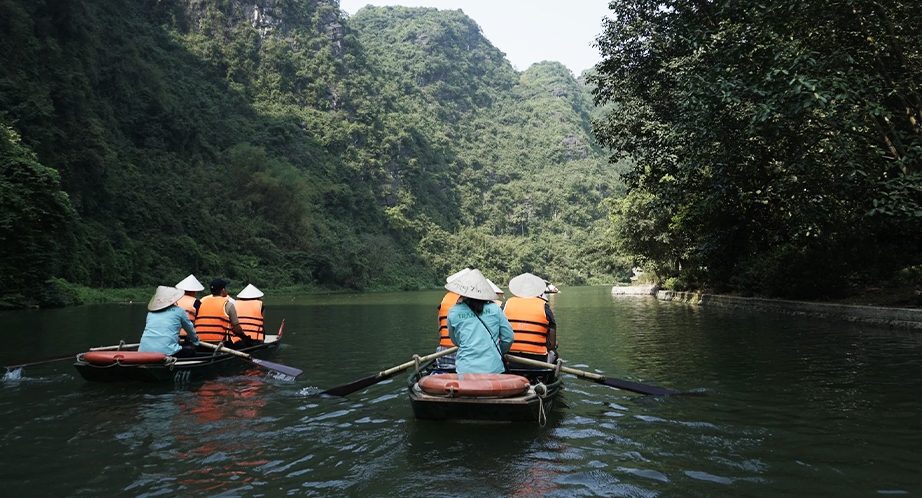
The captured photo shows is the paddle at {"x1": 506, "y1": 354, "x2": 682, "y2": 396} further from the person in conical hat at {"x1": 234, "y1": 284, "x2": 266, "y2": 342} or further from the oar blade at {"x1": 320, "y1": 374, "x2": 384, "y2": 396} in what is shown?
the person in conical hat at {"x1": 234, "y1": 284, "x2": 266, "y2": 342}

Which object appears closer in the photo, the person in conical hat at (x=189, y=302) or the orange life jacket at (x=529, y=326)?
the orange life jacket at (x=529, y=326)

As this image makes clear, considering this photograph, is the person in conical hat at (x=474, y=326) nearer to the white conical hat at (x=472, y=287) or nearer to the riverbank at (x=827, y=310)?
the white conical hat at (x=472, y=287)

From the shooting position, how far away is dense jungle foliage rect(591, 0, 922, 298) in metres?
12.4

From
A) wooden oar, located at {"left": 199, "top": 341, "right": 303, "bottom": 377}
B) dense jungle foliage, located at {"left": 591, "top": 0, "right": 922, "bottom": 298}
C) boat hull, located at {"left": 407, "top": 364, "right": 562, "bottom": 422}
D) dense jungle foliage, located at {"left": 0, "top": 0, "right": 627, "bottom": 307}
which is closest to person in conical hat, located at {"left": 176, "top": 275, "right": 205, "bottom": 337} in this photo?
wooden oar, located at {"left": 199, "top": 341, "right": 303, "bottom": 377}

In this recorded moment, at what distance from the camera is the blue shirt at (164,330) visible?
925 cm

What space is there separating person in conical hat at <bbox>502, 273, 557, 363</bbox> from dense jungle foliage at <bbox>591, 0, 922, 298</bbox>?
6.67 meters

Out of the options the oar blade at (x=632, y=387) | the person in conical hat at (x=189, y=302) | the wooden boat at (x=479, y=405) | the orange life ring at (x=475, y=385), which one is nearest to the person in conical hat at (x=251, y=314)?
the person in conical hat at (x=189, y=302)

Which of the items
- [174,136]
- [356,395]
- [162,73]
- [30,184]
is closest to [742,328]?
[356,395]

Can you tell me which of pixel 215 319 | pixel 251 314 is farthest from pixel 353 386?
pixel 251 314

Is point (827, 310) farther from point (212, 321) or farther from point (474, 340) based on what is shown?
point (212, 321)

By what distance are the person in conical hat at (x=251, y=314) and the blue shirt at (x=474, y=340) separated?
20.2 feet

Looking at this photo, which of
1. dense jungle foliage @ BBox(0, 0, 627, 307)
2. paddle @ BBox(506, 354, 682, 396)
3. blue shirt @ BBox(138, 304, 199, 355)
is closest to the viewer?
paddle @ BBox(506, 354, 682, 396)

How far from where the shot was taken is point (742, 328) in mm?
15672

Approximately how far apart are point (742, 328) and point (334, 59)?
3596 inches
